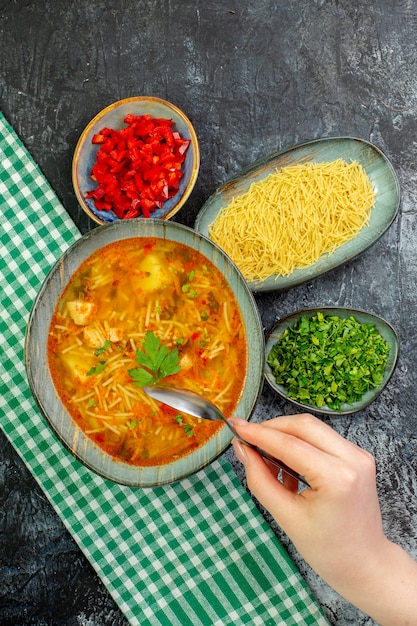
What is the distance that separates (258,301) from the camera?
331 centimetres

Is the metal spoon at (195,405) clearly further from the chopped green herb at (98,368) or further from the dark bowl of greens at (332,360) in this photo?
the dark bowl of greens at (332,360)

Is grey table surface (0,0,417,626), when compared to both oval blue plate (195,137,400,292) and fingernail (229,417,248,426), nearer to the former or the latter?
oval blue plate (195,137,400,292)

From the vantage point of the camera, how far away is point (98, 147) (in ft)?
10.5

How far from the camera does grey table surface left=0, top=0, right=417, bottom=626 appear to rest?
11.0 feet

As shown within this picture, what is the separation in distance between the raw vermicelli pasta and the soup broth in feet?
1.73

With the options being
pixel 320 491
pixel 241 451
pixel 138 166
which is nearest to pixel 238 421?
pixel 241 451

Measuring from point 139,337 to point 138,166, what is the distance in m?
0.96

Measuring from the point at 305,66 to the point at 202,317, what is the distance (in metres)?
1.58

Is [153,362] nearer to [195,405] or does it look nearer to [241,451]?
[195,405]

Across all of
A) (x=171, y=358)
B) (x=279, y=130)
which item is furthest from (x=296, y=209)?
(x=171, y=358)

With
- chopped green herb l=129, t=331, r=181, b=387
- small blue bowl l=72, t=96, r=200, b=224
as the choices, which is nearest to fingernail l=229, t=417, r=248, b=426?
chopped green herb l=129, t=331, r=181, b=387

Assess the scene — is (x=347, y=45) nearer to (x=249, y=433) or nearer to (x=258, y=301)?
(x=258, y=301)

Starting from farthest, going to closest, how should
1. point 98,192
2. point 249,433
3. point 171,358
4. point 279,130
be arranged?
point 279,130
point 98,192
point 171,358
point 249,433

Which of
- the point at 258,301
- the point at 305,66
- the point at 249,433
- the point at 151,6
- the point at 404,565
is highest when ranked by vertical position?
the point at 151,6
